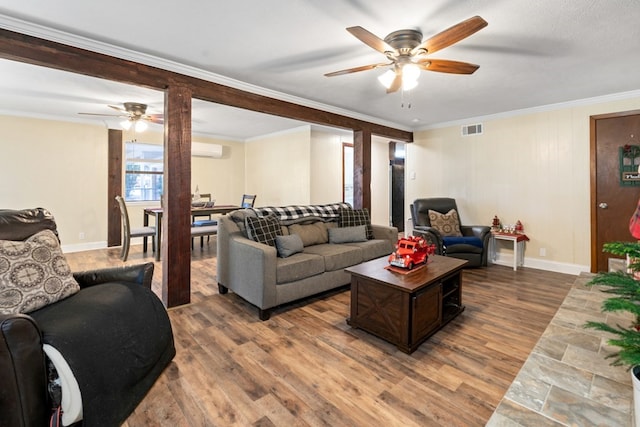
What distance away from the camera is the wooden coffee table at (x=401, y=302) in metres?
2.18

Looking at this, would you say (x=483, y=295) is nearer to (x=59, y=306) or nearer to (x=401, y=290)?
(x=401, y=290)

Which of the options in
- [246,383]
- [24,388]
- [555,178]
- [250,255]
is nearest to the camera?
[24,388]

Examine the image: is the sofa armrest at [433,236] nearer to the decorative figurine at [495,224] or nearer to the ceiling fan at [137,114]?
the decorative figurine at [495,224]

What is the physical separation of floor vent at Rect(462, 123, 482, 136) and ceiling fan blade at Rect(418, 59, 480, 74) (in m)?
2.99

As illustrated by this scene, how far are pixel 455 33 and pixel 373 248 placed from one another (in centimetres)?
244

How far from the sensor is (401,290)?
2.14 meters

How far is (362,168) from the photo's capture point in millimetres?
4996

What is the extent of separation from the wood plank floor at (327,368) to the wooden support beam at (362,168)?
225 cm

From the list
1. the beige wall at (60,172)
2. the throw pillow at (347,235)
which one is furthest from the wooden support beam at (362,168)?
the beige wall at (60,172)

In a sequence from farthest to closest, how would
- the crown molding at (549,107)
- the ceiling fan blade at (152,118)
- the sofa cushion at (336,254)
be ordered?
1. the ceiling fan blade at (152,118)
2. the crown molding at (549,107)
3. the sofa cushion at (336,254)

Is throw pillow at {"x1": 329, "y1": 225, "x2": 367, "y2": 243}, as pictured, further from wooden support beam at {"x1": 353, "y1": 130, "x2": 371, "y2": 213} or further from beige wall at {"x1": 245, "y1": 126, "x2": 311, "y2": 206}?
beige wall at {"x1": 245, "y1": 126, "x2": 311, "y2": 206}

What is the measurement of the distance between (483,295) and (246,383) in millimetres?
2694

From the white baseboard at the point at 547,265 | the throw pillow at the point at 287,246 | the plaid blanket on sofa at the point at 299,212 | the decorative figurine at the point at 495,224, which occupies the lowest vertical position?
the white baseboard at the point at 547,265

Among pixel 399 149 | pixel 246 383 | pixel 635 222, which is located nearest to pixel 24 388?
pixel 246 383
